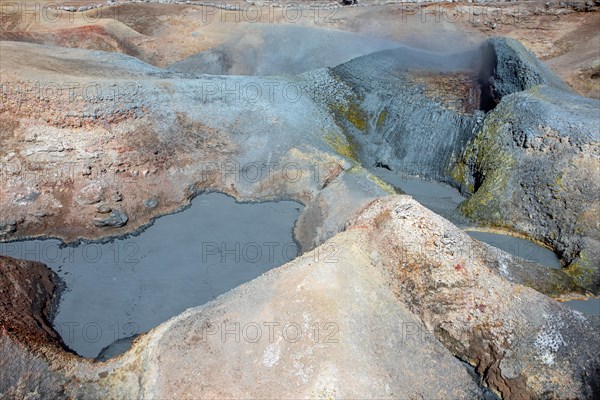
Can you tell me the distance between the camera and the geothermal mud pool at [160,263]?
592 cm

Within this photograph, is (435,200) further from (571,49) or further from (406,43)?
(571,49)

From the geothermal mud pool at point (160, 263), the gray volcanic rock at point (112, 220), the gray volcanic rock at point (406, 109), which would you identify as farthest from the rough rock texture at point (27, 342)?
the gray volcanic rock at point (406, 109)

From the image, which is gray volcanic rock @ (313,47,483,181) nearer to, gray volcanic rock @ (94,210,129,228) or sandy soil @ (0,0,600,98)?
sandy soil @ (0,0,600,98)

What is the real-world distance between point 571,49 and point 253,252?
34.8 ft

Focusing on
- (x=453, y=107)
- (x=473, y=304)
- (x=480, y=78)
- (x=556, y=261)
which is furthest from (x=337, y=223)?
(x=480, y=78)

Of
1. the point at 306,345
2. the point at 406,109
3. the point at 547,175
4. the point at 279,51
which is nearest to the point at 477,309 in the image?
the point at 306,345

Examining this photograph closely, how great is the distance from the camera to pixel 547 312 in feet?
17.4

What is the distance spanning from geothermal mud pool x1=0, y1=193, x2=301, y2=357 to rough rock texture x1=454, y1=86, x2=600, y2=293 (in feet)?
9.83

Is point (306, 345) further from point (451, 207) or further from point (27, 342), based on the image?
point (451, 207)

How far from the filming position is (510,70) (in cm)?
927

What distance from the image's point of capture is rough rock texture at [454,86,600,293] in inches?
281

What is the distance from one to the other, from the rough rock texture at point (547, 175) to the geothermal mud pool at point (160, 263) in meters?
3.00

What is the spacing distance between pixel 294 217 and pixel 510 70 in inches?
184

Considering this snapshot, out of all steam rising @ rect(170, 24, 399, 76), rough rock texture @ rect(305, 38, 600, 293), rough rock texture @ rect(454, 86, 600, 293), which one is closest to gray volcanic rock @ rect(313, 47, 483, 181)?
rough rock texture @ rect(305, 38, 600, 293)
